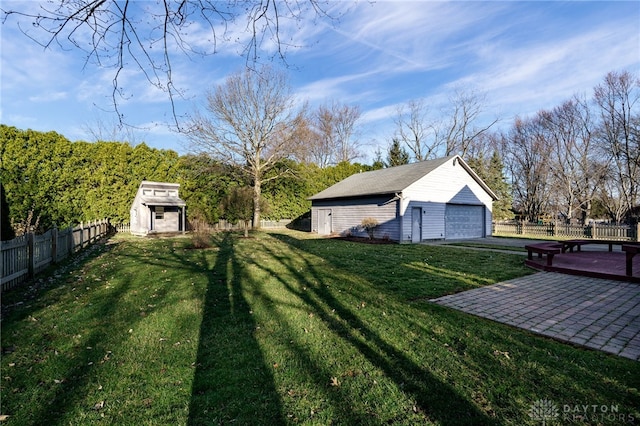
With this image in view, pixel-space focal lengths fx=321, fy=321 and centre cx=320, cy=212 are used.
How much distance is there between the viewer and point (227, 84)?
25.3 m

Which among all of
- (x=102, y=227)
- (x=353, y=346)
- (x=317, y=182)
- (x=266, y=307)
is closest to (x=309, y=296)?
(x=266, y=307)

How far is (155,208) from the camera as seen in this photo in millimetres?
21625

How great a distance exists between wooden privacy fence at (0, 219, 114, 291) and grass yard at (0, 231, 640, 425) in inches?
21.6

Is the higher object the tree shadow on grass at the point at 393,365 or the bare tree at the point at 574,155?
the bare tree at the point at 574,155

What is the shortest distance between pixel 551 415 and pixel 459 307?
310cm

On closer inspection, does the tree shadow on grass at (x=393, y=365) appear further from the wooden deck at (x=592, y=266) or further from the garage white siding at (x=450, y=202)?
the garage white siding at (x=450, y=202)

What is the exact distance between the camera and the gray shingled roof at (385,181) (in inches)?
735

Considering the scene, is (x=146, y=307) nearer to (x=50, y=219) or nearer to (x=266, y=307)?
(x=266, y=307)

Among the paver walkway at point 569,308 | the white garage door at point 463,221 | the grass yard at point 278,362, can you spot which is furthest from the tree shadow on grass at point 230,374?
the white garage door at point 463,221

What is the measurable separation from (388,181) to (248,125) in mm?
12647

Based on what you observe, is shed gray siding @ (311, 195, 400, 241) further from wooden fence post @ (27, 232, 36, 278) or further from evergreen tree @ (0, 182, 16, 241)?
evergreen tree @ (0, 182, 16, 241)

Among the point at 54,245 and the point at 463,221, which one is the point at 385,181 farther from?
the point at 54,245

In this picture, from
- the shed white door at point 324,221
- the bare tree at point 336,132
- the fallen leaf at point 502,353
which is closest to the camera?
the fallen leaf at point 502,353

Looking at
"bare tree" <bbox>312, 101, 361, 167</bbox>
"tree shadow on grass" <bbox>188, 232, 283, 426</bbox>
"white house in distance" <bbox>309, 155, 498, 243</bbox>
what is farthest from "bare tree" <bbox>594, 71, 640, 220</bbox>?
"tree shadow on grass" <bbox>188, 232, 283, 426</bbox>
